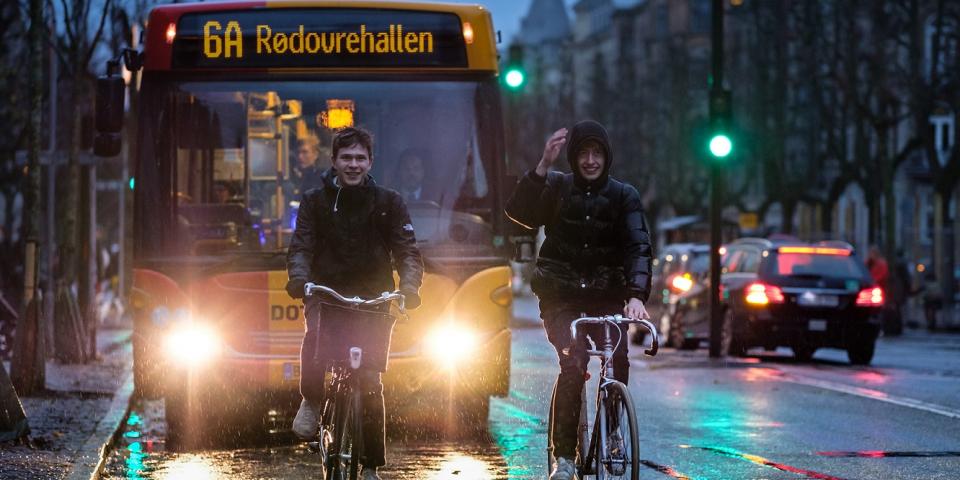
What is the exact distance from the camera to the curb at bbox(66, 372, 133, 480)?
33.1ft

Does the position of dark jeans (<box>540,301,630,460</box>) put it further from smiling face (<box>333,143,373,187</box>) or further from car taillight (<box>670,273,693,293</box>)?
car taillight (<box>670,273,693,293</box>)

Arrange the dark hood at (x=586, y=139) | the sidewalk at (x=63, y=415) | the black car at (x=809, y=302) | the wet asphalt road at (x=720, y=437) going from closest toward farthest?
the dark hood at (x=586, y=139), the sidewalk at (x=63, y=415), the wet asphalt road at (x=720, y=437), the black car at (x=809, y=302)

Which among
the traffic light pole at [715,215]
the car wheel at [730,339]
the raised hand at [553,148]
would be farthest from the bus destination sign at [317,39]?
the car wheel at [730,339]

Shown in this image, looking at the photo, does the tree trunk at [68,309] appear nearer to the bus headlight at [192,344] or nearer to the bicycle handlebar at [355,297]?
the bus headlight at [192,344]

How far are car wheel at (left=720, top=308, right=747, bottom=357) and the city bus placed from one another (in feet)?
37.3

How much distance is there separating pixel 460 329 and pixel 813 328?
1147 centimetres

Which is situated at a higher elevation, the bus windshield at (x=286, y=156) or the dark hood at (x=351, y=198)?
the bus windshield at (x=286, y=156)

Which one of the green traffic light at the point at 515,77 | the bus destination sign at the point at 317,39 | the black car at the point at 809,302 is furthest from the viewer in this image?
the green traffic light at the point at 515,77

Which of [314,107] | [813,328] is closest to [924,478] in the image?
[314,107]

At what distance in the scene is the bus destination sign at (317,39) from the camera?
12.8 meters

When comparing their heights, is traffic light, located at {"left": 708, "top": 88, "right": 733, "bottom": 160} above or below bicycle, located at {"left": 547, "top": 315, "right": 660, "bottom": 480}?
above

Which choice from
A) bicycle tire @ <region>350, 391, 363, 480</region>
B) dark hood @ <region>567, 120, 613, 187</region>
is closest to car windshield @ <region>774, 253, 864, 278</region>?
dark hood @ <region>567, 120, 613, 187</region>

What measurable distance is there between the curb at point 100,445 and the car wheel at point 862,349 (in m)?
10.6

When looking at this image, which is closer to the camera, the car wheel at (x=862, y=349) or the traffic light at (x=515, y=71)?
the car wheel at (x=862, y=349)
